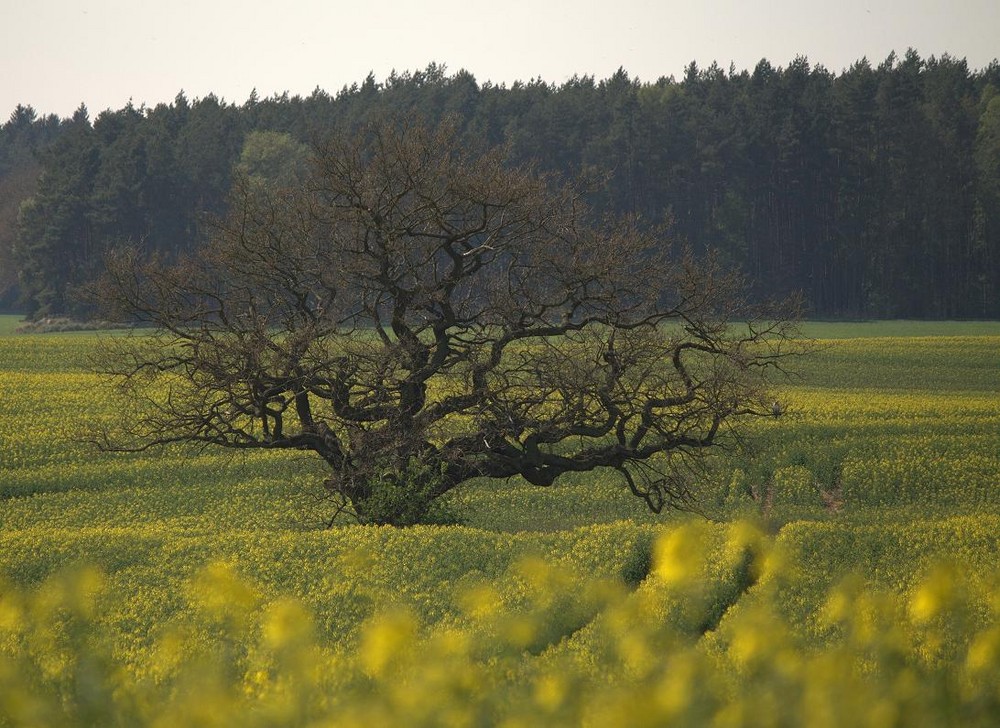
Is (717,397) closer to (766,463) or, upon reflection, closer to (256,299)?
(256,299)

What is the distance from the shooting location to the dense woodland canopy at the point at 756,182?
4250 inches

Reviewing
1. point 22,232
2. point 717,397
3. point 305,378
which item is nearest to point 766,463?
point 717,397

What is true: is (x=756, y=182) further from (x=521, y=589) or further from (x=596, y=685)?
(x=596, y=685)

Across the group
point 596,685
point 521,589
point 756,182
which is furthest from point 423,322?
point 756,182

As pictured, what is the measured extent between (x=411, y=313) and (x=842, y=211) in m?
93.9

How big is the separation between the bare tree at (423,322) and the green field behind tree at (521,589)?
6.45ft

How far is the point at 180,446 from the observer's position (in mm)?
35000

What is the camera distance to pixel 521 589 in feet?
45.0

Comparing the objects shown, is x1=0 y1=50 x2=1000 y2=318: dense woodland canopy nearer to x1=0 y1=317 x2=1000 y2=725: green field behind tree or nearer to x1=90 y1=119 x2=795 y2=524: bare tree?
x1=0 y1=317 x2=1000 y2=725: green field behind tree

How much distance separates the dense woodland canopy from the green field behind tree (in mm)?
59684

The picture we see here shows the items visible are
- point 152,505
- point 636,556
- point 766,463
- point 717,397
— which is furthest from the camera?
point 766,463

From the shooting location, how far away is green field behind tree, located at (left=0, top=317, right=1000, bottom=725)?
189 inches

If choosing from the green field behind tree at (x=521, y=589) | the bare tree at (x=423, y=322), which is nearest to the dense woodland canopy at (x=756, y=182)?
the green field behind tree at (x=521, y=589)

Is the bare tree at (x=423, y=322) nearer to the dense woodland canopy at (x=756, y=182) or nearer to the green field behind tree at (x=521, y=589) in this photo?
the green field behind tree at (x=521, y=589)
